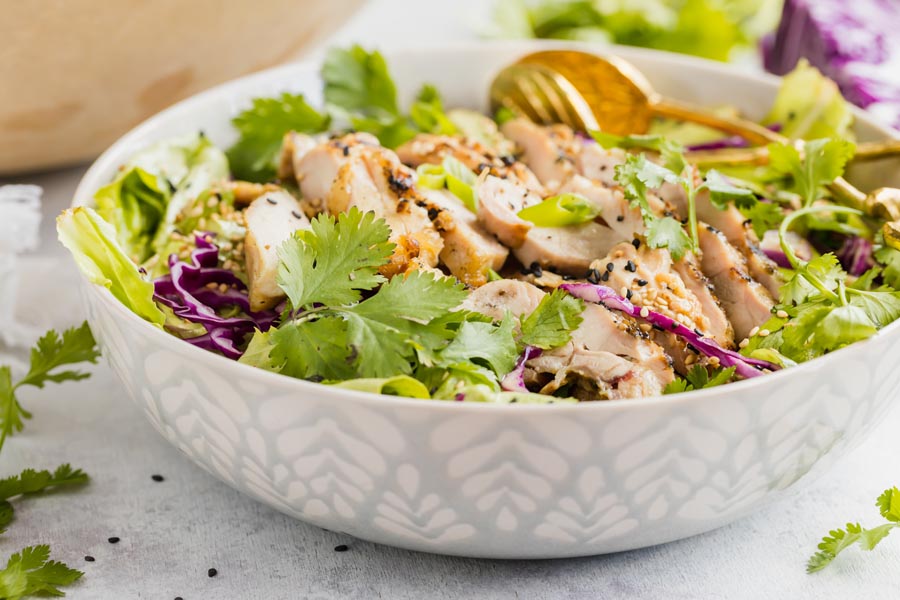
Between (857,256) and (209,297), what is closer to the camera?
(209,297)

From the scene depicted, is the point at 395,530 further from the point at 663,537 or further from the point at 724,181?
the point at 724,181

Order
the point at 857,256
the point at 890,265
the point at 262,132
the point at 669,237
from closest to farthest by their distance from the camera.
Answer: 1. the point at 669,237
2. the point at 890,265
3. the point at 857,256
4. the point at 262,132

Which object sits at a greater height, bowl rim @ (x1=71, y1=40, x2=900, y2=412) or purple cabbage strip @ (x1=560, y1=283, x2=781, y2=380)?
bowl rim @ (x1=71, y1=40, x2=900, y2=412)

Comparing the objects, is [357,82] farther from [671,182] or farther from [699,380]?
[699,380]

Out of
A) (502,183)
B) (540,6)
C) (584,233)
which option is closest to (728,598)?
(584,233)

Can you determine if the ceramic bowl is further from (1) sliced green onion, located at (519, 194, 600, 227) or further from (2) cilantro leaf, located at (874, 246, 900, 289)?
(2) cilantro leaf, located at (874, 246, 900, 289)

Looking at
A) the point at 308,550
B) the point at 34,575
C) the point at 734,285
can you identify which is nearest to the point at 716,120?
the point at 734,285

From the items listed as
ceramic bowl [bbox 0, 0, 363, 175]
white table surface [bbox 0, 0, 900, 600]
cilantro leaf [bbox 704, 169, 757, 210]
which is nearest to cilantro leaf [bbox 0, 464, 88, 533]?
white table surface [bbox 0, 0, 900, 600]
